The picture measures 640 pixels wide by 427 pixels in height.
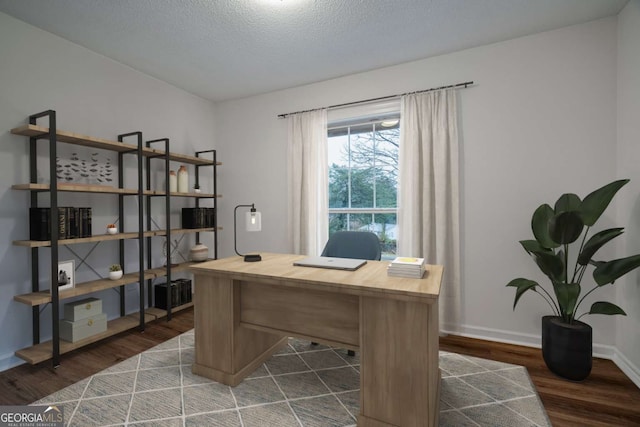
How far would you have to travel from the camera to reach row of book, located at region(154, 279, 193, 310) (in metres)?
3.27

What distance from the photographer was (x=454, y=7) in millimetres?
2215

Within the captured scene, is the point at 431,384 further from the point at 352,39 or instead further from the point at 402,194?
the point at 352,39

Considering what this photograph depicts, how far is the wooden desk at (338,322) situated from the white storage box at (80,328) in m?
1.15

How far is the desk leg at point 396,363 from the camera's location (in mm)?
1414

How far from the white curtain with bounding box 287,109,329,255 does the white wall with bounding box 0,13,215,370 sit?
166 centimetres

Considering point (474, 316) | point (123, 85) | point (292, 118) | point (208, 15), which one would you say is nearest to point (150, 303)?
point (123, 85)

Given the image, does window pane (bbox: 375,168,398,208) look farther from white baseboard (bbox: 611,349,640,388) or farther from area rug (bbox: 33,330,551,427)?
white baseboard (bbox: 611,349,640,388)

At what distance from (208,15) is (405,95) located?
193 centimetres

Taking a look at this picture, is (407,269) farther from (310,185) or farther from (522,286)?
(310,185)

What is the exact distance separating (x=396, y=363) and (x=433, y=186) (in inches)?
75.5

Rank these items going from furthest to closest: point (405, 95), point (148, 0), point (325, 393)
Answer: point (405, 95)
point (148, 0)
point (325, 393)

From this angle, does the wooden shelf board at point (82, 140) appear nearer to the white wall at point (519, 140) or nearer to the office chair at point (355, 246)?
the office chair at point (355, 246)

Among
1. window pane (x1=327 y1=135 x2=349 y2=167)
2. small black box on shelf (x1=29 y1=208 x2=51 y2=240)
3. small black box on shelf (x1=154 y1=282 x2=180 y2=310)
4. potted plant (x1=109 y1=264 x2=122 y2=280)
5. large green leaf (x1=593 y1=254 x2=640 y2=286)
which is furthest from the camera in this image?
window pane (x1=327 y1=135 x2=349 y2=167)

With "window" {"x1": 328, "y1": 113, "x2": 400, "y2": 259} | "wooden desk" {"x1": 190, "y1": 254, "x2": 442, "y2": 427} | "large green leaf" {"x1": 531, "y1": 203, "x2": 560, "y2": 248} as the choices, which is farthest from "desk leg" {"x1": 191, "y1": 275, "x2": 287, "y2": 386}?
"large green leaf" {"x1": 531, "y1": 203, "x2": 560, "y2": 248}
